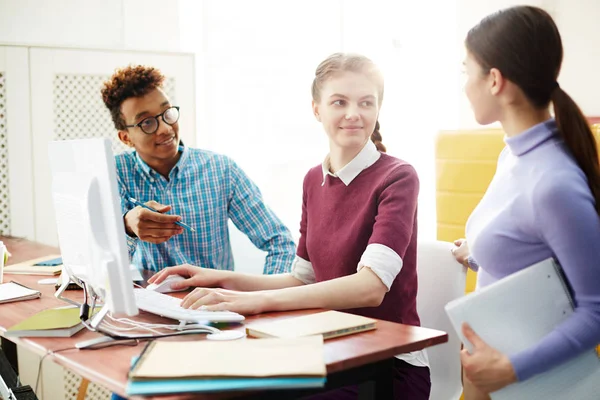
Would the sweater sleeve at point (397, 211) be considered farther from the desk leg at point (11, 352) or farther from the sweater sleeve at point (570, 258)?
the desk leg at point (11, 352)

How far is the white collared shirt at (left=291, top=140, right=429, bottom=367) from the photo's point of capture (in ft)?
5.46

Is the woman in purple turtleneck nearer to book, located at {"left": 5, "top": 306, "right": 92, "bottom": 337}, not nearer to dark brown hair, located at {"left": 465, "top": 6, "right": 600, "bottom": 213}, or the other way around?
dark brown hair, located at {"left": 465, "top": 6, "right": 600, "bottom": 213}

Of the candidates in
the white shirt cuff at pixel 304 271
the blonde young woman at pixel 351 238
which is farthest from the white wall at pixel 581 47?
the white shirt cuff at pixel 304 271

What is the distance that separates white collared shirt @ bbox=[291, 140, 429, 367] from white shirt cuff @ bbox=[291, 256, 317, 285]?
0.24 meters

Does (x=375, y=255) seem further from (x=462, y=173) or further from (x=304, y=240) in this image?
(x=462, y=173)

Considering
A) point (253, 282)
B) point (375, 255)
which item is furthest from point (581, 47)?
point (253, 282)

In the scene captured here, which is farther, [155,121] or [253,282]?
[155,121]

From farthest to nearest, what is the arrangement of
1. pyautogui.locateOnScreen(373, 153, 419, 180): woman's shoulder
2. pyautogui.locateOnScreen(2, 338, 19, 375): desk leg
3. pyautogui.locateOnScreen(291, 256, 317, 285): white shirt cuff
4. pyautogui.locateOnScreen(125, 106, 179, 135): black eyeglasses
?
pyautogui.locateOnScreen(2, 338, 19, 375): desk leg, pyautogui.locateOnScreen(125, 106, 179, 135): black eyeglasses, pyautogui.locateOnScreen(291, 256, 317, 285): white shirt cuff, pyautogui.locateOnScreen(373, 153, 419, 180): woman's shoulder

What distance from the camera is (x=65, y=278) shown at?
188 cm

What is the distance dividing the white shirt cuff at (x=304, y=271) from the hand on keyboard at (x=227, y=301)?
15.2 inches

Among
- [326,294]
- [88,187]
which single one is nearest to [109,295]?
[88,187]

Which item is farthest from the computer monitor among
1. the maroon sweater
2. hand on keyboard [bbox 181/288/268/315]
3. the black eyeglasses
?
the black eyeglasses

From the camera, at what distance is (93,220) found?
4.31ft

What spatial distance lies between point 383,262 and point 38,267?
1299 mm
